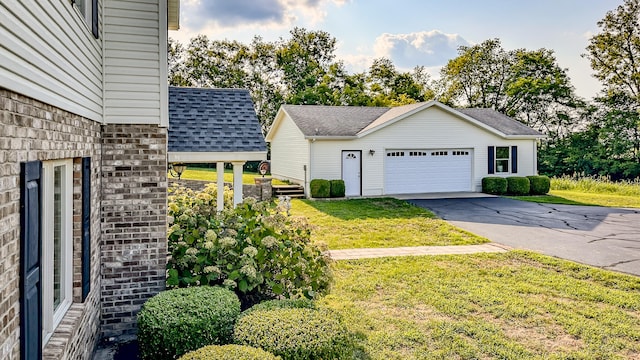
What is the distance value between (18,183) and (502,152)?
20902mm

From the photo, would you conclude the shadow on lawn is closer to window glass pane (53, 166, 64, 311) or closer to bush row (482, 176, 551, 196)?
bush row (482, 176, 551, 196)

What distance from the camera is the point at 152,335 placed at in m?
3.99

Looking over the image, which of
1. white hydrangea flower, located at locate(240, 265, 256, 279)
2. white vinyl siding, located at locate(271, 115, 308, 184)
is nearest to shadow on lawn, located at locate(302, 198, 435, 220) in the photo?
white vinyl siding, located at locate(271, 115, 308, 184)

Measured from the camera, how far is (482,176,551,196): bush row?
19.3m

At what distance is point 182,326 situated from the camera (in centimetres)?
395

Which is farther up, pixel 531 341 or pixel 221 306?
pixel 221 306

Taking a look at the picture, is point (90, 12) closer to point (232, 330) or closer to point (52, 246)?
point (52, 246)

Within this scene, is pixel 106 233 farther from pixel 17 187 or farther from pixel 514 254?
pixel 514 254

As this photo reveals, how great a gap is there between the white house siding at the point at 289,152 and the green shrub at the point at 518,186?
900 centimetres

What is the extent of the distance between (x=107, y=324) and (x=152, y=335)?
4.83 feet

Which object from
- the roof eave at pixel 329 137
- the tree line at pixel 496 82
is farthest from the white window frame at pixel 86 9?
the tree line at pixel 496 82

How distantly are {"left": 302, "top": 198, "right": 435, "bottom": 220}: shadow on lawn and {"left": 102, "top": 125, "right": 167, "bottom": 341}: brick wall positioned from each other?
28.8ft

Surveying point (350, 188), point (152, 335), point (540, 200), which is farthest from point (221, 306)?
point (540, 200)

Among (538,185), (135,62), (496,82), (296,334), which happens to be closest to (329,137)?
(538,185)
